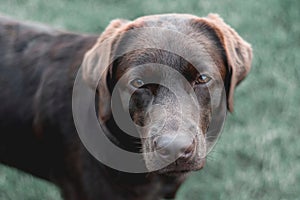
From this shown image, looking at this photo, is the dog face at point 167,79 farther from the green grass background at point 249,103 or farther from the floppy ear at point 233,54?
the green grass background at point 249,103

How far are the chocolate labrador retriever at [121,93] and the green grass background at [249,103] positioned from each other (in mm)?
777

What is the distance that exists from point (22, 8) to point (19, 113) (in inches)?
103

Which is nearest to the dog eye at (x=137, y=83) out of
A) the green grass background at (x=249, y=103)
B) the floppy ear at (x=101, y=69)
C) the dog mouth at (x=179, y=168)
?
the floppy ear at (x=101, y=69)

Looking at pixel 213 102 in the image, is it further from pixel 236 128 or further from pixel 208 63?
pixel 236 128

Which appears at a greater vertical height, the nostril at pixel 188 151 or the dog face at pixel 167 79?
the dog face at pixel 167 79

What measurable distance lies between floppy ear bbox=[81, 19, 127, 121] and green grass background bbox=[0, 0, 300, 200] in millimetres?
1255

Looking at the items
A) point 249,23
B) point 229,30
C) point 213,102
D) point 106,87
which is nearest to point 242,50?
point 229,30

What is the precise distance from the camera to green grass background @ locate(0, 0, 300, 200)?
4.41 meters

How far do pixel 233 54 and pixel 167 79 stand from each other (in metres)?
0.42

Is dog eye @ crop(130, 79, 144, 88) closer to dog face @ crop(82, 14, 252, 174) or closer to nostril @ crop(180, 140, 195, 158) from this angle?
dog face @ crop(82, 14, 252, 174)

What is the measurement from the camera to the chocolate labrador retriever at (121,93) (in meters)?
3.08

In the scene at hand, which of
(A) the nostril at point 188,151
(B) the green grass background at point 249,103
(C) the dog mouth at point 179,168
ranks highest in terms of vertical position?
(A) the nostril at point 188,151

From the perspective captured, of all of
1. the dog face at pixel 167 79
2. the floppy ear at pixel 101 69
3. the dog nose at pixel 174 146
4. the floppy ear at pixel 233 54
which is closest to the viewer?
the dog nose at pixel 174 146

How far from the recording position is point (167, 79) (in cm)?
307
